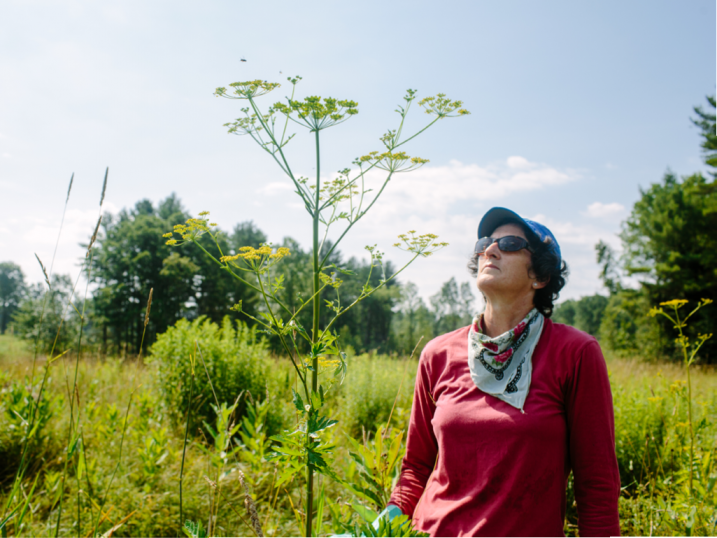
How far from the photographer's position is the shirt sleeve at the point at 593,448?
148cm

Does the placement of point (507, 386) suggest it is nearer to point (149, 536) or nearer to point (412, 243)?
point (412, 243)

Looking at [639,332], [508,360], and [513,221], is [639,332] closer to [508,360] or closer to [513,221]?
[513,221]

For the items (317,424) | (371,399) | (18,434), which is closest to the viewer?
(317,424)

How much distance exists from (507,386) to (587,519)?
0.52 m

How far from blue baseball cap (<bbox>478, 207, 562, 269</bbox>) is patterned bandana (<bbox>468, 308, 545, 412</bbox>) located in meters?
0.37

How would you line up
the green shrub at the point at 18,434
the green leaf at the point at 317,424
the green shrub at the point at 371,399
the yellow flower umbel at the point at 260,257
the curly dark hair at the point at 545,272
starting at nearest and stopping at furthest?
the green leaf at the point at 317,424 → the yellow flower umbel at the point at 260,257 → the curly dark hair at the point at 545,272 → the green shrub at the point at 18,434 → the green shrub at the point at 371,399

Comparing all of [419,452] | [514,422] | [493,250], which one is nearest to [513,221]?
[493,250]

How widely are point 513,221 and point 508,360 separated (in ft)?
2.35

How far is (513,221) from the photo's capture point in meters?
2.04

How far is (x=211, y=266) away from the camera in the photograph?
101ft

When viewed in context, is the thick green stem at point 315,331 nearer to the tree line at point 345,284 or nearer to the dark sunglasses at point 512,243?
the dark sunglasses at point 512,243

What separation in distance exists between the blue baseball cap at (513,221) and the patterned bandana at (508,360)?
367 millimetres

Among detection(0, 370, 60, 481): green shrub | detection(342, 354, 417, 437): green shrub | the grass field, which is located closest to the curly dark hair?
the grass field

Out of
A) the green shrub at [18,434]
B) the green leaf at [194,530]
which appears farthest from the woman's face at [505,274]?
the green shrub at [18,434]
